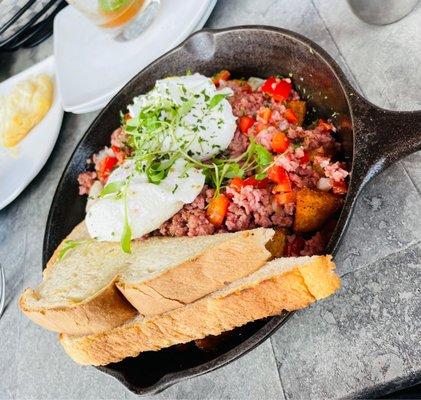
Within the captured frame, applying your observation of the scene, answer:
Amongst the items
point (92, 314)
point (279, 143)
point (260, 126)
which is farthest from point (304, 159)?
point (92, 314)

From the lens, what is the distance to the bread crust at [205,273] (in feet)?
4.97

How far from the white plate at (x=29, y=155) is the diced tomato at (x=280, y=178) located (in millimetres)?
1490

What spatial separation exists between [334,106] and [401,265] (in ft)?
1.85

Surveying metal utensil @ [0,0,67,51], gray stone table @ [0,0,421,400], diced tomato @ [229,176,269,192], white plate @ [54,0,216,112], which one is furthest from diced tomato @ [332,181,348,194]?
metal utensil @ [0,0,67,51]

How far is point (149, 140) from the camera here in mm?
1960

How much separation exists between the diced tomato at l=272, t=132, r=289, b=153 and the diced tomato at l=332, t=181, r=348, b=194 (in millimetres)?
226

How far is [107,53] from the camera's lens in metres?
2.84

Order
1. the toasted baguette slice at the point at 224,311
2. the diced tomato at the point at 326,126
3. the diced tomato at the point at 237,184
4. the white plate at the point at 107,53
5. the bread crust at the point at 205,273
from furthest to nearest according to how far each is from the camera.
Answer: the white plate at the point at 107,53 → the diced tomato at the point at 326,126 → the diced tomato at the point at 237,184 → the bread crust at the point at 205,273 → the toasted baguette slice at the point at 224,311

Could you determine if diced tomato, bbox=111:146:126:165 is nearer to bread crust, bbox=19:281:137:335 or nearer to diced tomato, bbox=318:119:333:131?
bread crust, bbox=19:281:137:335

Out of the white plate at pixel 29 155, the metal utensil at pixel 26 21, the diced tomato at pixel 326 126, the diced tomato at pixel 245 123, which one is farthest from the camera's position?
the metal utensil at pixel 26 21

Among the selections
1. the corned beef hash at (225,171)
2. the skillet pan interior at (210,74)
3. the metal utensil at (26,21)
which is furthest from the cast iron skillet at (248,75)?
the metal utensil at (26,21)

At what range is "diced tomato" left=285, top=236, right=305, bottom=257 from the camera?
1703mm

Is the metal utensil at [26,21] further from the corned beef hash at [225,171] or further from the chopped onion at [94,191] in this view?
the corned beef hash at [225,171]

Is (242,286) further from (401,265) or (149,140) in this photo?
(149,140)
